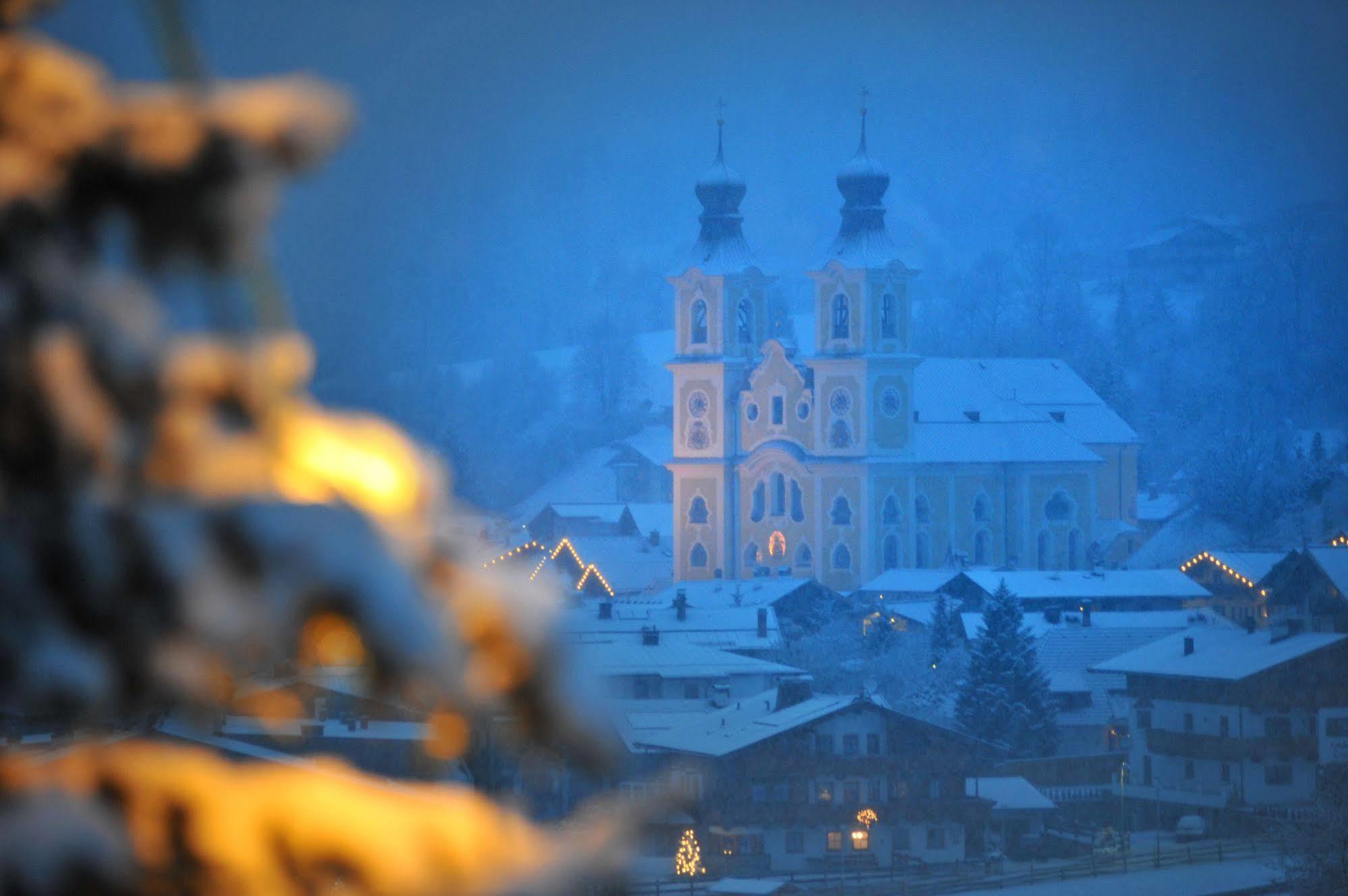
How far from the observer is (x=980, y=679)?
11453 millimetres

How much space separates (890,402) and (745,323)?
1.95m

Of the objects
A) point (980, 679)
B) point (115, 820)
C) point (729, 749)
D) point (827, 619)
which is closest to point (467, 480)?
point (827, 619)

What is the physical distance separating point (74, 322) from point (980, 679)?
11.2m

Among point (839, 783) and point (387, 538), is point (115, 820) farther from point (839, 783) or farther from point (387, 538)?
point (839, 783)

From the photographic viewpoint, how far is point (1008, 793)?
9.75m

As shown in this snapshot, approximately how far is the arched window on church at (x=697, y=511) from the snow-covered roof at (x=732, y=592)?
3880 mm

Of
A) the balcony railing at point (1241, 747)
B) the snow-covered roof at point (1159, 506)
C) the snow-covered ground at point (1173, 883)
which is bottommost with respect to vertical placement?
the snow-covered ground at point (1173, 883)

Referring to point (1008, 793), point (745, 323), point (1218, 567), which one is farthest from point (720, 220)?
point (1008, 793)

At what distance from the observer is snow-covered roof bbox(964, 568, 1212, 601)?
14125 mm

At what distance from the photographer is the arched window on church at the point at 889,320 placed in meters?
21.1

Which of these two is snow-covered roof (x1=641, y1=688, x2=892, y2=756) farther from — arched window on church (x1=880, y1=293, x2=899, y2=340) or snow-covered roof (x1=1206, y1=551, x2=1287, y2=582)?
arched window on church (x1=880, y1=293, x2=899, y2=340)

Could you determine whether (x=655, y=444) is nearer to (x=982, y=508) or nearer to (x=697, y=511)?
(x=697, y=511)

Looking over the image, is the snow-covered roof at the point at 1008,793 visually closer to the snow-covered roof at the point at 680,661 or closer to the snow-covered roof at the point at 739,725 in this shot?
the snow-covered roof at the point at 739,725

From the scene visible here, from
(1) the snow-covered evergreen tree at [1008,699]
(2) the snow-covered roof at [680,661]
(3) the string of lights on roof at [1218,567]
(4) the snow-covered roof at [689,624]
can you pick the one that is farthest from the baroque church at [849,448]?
(2) the snow-covered roof at [680,661]
